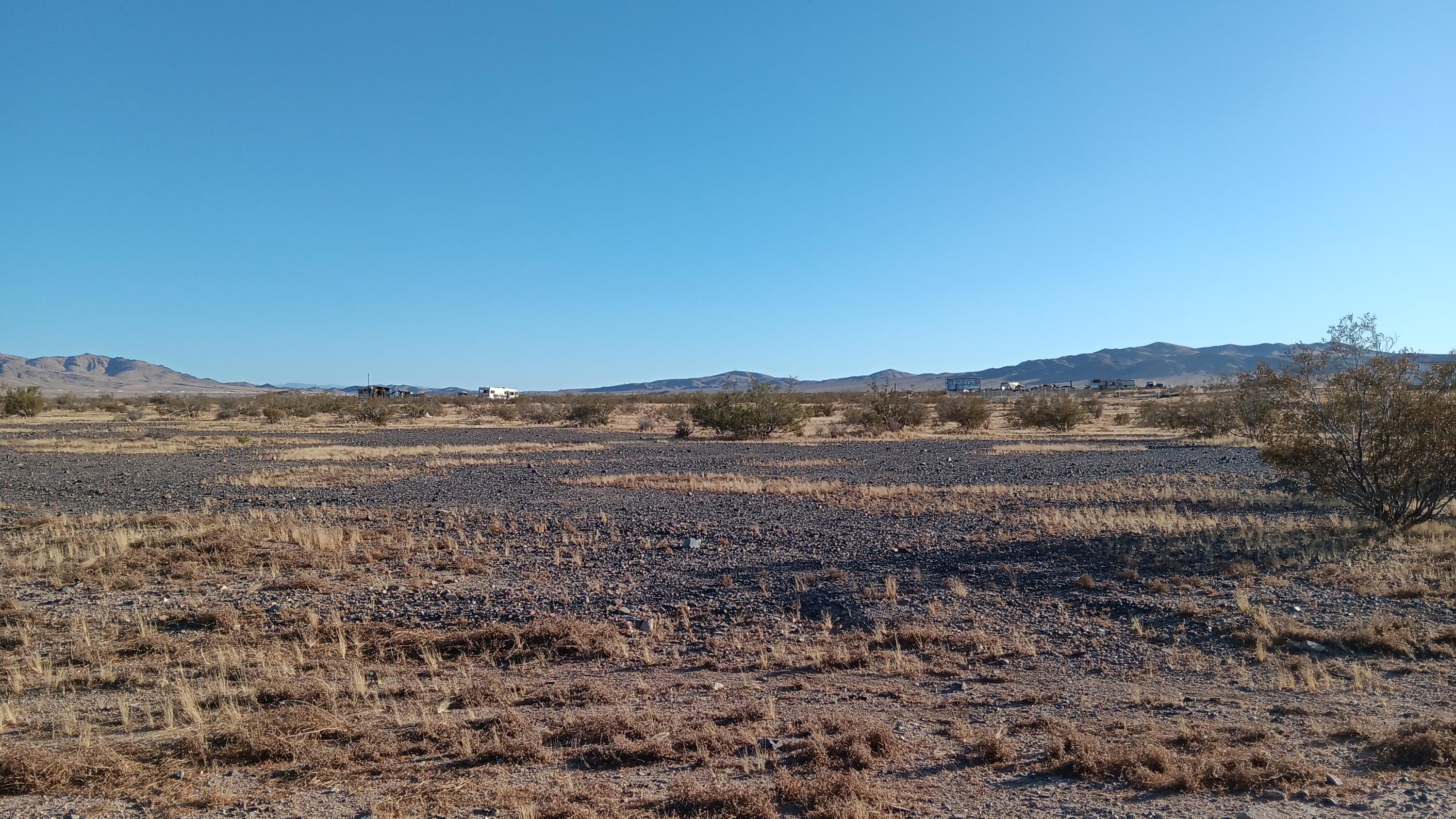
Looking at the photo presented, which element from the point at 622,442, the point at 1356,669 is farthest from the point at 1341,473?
the point at 622,442

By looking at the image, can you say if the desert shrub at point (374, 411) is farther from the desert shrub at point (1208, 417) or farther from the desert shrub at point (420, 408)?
the desert shrub at point (1208, 417)

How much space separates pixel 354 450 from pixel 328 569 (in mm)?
26388

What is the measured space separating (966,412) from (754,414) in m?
16.4

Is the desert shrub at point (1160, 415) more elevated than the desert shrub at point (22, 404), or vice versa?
the desert shrub at point (22, 404)

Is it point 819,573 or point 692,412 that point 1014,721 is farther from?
point 692,412

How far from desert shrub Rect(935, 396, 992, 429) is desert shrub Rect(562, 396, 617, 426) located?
27.0 m

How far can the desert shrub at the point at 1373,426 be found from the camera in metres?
13.4

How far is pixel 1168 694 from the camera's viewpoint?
688 centimetres

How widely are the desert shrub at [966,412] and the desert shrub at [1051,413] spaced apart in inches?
106

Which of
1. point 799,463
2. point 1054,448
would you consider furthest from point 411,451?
point 1054,448

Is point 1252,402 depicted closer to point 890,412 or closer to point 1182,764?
point 890,412

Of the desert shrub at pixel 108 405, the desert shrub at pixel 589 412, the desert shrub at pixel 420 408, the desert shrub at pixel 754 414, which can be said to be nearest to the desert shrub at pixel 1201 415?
the desert shrub at pixel 754 414

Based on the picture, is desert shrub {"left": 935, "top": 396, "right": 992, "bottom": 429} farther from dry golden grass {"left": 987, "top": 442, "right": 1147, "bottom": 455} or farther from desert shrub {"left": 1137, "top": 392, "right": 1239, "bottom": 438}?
dry golden grass {"left": 987, "top": 442, "right": 1147, "bottom": 455}

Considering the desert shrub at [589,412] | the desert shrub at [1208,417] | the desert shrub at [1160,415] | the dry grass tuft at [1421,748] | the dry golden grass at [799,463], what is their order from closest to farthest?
the dry grass tuft at [1421,748], the dry golden grass at [799,463], the desert shrub at [1208,417], the desert shrub at [1160,415], the desert shrub at [589,412]
